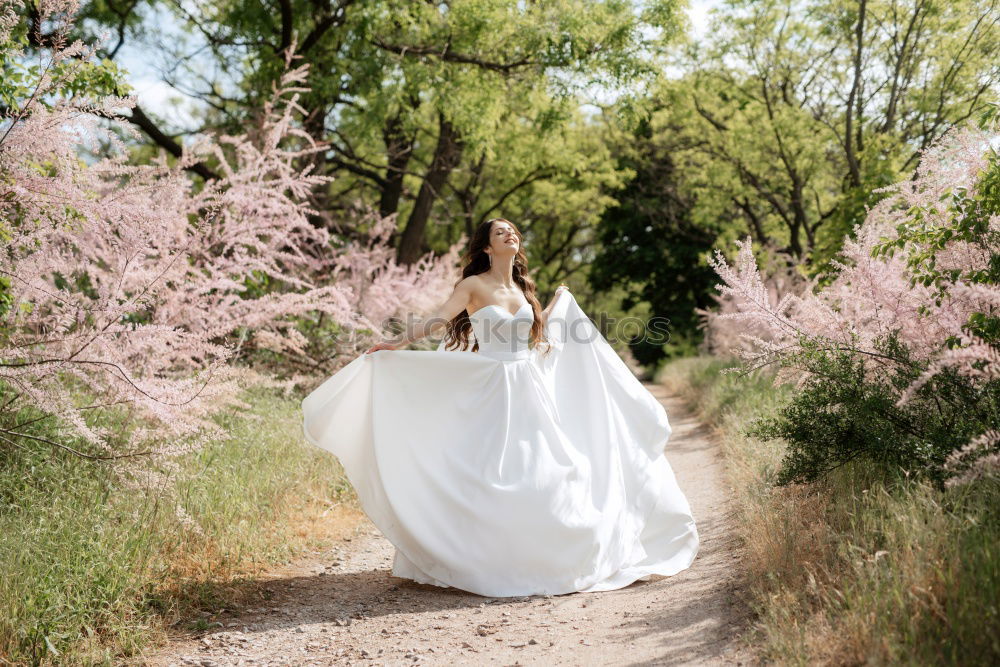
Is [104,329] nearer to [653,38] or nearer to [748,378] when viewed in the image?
[748,378]

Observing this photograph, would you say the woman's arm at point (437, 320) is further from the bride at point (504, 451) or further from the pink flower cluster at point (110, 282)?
the pink flower cluster at point (110, 282)

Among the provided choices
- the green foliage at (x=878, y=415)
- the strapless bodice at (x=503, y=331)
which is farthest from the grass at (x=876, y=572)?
the strapless bodice at (x=503, y=331)

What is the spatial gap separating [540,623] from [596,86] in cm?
1018

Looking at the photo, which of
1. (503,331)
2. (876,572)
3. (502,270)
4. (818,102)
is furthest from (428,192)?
(876,572)

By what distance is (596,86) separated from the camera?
41.3ft

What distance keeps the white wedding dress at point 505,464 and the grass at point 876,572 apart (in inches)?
31.8

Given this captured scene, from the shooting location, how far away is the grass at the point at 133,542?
3635 mm

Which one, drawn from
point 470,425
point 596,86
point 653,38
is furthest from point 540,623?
point 653,38

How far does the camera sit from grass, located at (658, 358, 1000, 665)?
9.13 ft

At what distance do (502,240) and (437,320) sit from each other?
Answer: 0.79 meters

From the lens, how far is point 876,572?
130 inches

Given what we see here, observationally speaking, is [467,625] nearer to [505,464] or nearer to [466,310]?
[505,464]

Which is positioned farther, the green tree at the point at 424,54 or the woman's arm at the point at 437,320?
the green tree at the point at 424,54

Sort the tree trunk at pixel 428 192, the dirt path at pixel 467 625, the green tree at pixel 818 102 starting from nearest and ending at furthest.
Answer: the dirt path at pixel 467 625 < the green tree at pixel 818 102 < the tree trunk at pixel 428 192
